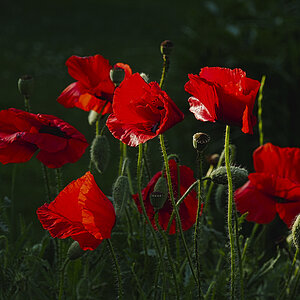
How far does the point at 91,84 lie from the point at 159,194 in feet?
0.82

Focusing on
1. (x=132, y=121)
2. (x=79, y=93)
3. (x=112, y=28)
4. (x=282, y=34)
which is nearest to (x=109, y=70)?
(x=79, y=93)

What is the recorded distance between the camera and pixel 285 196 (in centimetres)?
82

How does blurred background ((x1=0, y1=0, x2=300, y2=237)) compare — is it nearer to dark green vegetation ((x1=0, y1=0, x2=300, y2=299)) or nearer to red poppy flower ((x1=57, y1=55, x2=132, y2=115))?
dark green vegetation ((x1=0, y1=0, x2=300, y2=299))

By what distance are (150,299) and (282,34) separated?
1.61 metres

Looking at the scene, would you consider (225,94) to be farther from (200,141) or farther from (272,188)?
(272,188)

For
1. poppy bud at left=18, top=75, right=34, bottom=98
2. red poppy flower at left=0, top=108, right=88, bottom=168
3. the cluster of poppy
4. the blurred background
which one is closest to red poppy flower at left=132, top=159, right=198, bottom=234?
the cluster of poppy

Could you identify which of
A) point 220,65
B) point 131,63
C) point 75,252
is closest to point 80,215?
point 75,252

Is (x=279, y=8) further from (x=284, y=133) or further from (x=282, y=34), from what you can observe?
(x=284, y=133)

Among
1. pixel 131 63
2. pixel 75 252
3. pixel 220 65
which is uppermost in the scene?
pixel 75 252

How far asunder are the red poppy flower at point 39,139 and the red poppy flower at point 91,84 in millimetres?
96

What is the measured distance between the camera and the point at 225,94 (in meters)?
0.63

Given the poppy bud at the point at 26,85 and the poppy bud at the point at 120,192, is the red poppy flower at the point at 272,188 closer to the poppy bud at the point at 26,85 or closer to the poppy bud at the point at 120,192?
the poppy bud at the point at 120,192

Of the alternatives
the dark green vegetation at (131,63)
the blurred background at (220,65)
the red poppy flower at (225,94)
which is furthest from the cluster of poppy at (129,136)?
the blurred background at (220,65)

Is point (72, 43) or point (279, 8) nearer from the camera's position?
point (279, 8)
